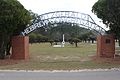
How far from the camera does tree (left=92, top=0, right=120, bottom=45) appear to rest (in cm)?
3189

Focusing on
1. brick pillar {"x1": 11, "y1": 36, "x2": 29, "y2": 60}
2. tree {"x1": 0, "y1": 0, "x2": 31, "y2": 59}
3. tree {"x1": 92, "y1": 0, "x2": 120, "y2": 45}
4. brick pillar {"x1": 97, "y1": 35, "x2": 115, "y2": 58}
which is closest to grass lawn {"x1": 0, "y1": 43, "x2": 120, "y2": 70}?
brick pillar {"x1": 11, "y1": 36, "x2": 29, "y2": 60}

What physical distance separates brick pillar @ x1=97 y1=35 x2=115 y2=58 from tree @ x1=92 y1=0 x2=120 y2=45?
863mm

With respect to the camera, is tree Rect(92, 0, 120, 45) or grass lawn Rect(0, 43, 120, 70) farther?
tree Rect(92, 0, 120, 45)

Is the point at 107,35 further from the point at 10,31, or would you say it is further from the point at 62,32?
the point at 62,32

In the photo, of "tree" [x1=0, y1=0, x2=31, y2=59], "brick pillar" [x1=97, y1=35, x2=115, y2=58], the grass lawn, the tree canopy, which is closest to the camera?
the grass lawn

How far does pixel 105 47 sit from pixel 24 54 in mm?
8359

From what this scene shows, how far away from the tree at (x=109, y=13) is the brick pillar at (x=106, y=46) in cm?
86

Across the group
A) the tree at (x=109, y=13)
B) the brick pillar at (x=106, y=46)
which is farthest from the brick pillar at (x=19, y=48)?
the tree at (x=109, y=13)

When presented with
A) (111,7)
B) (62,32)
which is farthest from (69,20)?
(62,32)

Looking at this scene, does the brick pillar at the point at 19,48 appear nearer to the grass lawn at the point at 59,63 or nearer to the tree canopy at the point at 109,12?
the grass lawn at the point at 59,63

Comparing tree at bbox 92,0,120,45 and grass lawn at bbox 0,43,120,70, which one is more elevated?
tree at bbox 92,0,120,45

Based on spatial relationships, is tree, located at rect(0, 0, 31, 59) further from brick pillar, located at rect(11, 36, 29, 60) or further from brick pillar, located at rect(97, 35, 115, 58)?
brick pillar, located at rect(97, 35, 115, 58)

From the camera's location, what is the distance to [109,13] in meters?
34.6

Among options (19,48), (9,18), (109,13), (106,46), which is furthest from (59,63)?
(106,46)
